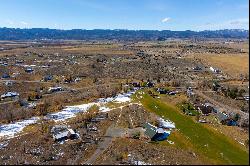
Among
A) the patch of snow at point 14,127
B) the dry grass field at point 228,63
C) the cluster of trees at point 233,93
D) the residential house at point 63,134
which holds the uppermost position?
the dry grass field at point 228,63

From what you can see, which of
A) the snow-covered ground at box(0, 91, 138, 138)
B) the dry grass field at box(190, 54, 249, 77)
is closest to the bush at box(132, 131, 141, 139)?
the snow-covered ground at box(0, 91, 138, 138)

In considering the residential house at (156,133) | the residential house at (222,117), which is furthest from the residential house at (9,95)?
the residential house at (222,117)

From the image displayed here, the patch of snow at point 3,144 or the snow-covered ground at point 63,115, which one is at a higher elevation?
the snow-covered ground at point 63,115

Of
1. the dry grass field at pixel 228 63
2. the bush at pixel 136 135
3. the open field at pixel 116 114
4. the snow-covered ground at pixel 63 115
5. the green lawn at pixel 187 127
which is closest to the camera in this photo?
the green lawn at pixel 187 127

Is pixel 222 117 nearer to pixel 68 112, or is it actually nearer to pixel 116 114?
pixel 116 114

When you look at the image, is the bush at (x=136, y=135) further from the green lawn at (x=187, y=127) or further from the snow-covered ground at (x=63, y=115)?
the snow-covered ground at (x=63, y=115)

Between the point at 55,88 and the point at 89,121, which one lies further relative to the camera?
the point at 55,88

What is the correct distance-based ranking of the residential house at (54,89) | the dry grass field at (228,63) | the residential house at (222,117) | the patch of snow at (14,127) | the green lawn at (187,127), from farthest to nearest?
the dry grass field at (228,63)
the residential house at (54,89)
the residential house at (222,117)
the patch of snow at (14,127)
the green lawn at (187,127)

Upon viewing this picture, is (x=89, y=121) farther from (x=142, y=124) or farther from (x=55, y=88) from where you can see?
(x=55, y=88)

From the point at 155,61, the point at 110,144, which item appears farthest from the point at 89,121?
the point at 155,61
